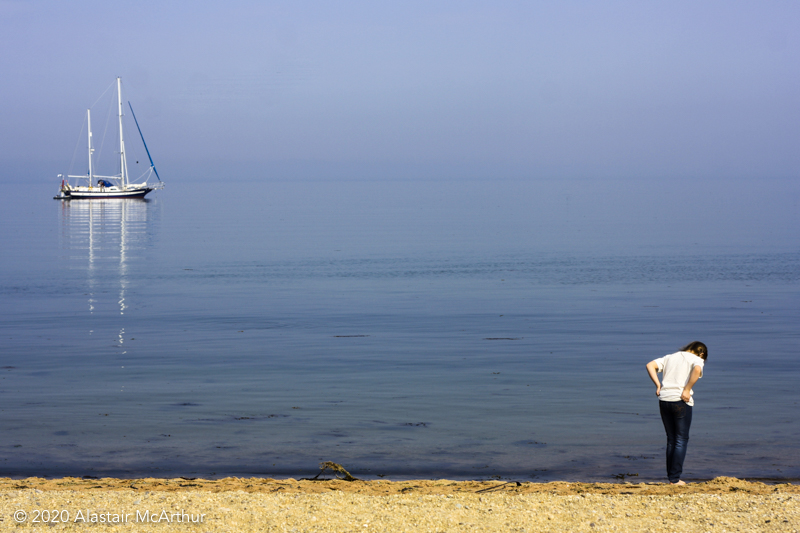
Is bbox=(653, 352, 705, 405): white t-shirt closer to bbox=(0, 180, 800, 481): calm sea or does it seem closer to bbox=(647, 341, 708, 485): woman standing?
bbox=(647, 341, 708, 485): woman standing

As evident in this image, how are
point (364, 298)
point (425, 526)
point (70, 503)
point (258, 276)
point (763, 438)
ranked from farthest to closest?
point (258, 276) → point (364, 298) → point (763, 438) → point (70, 503) → point (425, 526)

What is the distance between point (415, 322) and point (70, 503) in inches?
670

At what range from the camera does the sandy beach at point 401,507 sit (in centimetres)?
799

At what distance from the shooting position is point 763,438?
43.4ft

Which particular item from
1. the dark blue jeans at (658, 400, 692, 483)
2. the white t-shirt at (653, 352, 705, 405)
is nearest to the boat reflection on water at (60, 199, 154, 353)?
the dark blue jeans at (658, 400, 692, 483)

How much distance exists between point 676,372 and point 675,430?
2.65 ft

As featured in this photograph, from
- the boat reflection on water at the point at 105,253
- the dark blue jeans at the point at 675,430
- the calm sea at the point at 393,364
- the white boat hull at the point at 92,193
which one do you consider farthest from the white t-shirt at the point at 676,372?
the white boat hull at the point at 92,193

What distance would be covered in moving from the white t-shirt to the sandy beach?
1.13 metres

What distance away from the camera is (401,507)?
343 inches

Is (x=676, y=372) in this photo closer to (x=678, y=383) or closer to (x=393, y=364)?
(x=678, y=383)

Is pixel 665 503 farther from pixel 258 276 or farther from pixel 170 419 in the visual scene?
pixel 258 276

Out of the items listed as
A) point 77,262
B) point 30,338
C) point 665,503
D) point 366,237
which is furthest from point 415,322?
point 366,237

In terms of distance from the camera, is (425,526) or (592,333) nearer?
(425,526)

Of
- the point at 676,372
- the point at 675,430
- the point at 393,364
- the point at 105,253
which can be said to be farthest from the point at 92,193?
the point at 676,372
